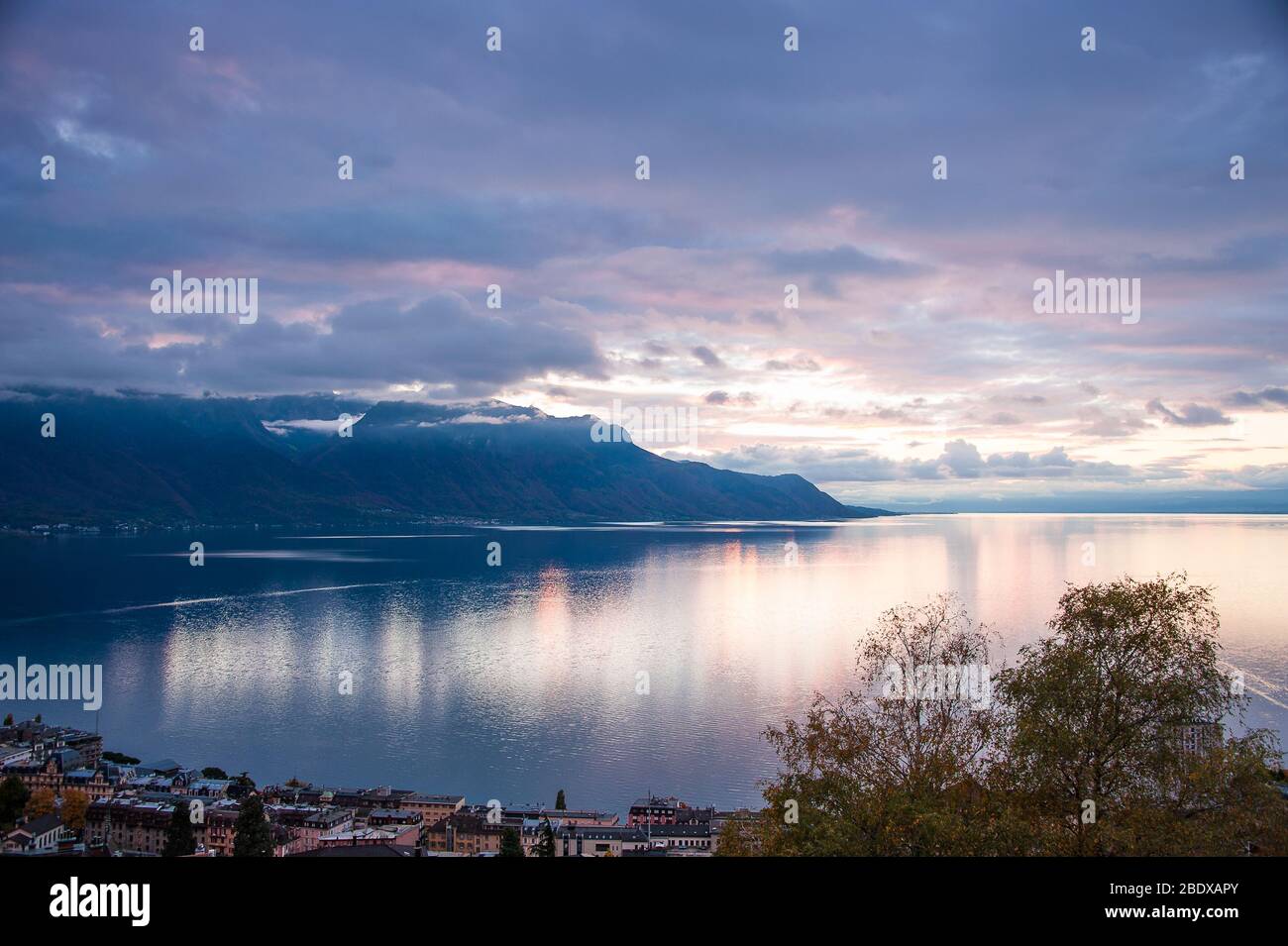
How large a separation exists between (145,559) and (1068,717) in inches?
3811

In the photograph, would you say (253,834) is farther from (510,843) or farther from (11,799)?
(11,799)

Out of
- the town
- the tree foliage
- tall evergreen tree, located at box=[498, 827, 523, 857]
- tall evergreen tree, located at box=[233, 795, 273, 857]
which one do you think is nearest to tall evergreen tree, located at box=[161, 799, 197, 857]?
the town

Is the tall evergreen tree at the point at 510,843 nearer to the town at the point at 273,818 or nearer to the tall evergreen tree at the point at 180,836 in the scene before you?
the town at the point at 273,818

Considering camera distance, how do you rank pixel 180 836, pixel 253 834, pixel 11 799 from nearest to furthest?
pixel 253 834 < pixel 180 836 < pixel 11 799

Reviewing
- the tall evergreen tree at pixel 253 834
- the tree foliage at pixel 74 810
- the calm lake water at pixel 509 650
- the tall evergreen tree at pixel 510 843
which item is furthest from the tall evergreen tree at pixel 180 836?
the calm lake water at pixel 509 650

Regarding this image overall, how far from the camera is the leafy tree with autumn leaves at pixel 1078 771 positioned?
253 inches

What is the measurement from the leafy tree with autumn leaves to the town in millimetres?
9363

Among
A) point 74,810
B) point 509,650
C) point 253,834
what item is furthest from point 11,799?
point 509,650

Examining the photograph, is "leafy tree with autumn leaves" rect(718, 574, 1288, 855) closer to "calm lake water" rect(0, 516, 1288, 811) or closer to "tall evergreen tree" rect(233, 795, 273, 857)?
"tall evergreen tree" rect(233, 795, 273, 857)

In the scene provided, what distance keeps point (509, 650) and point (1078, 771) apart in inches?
1523

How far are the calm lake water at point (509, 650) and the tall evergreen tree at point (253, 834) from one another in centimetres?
779

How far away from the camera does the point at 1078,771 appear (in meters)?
7.04
